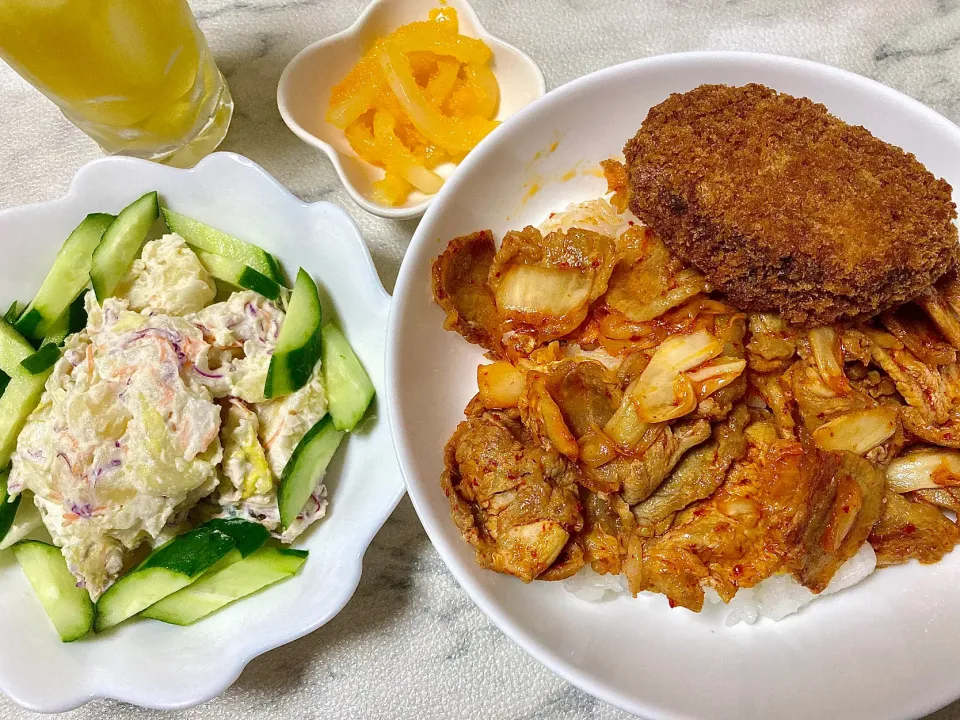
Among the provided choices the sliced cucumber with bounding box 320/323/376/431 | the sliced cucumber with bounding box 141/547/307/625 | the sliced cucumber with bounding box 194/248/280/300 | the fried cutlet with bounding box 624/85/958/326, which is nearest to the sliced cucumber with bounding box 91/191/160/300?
the sliced cucumber with bounding box 194/248/280/300

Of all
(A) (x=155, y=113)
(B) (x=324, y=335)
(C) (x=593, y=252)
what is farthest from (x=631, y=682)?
(A) (x=155, y=113)

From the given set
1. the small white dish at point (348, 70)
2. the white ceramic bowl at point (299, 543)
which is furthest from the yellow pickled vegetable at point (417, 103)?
the white ceramic bowl at point (299, 543)

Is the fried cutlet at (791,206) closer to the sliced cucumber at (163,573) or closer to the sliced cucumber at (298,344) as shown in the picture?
the sliced cucumber at (298,344)

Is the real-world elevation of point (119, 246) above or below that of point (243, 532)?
above

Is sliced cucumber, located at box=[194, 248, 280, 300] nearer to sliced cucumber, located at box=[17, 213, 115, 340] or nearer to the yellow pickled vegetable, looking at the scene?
sliced cucumber, located at box=[17, 213, 115, 340]

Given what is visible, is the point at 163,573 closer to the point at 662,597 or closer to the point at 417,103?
the point at 662,597

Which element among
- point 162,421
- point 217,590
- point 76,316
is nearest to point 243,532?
point 217,590
